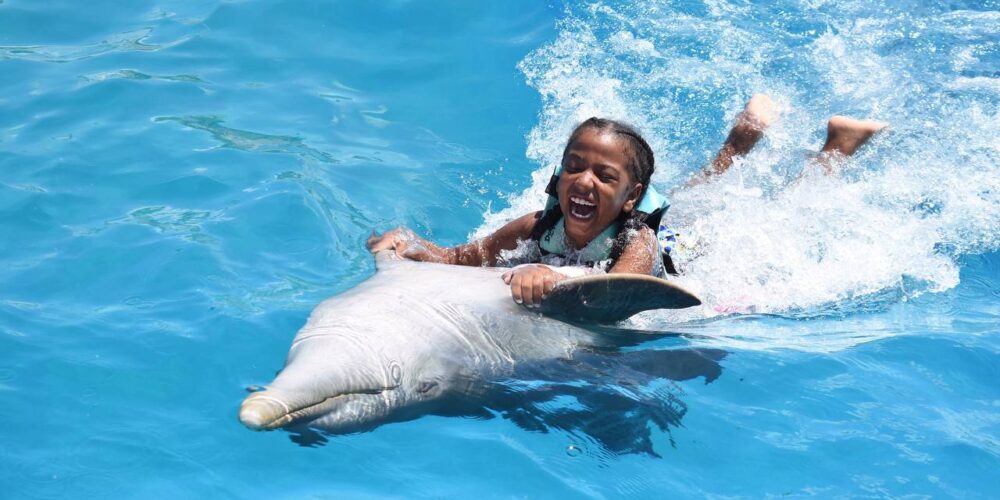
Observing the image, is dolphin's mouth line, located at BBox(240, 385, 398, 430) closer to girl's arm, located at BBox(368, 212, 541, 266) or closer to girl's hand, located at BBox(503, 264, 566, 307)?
girl's hand, located at BBox(503, 264, 566, 307)

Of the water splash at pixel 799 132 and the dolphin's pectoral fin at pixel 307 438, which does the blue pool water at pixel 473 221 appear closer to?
the water splash at pixel 799 132

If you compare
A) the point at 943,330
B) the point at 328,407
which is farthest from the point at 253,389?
the point at 943,330

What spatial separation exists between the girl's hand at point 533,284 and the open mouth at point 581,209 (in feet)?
2.20

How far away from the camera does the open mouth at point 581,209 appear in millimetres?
5290

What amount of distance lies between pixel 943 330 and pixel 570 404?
8.04 ft

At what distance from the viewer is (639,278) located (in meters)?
4.27

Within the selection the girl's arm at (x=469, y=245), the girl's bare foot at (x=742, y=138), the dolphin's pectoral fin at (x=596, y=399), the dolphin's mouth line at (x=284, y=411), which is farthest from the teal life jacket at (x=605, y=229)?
the girl's bare foot at (x=742, y=138)

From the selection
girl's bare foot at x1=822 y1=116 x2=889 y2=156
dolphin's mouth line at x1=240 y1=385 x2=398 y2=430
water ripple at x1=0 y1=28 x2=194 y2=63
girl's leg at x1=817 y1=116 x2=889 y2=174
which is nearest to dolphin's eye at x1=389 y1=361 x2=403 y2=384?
dolphin's mouth line at x1=240 y1=385 x2=398 y2=430

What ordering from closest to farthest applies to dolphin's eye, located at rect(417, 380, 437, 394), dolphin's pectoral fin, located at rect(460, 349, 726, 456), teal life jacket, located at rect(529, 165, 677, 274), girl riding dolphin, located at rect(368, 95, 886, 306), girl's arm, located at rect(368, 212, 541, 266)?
1. dolphin's eye, located at rect(417, 380, 437, 394)
2. dolphin's pectoral fin, located at rect(460, 349, 726, 456)
3. girl riding dolphin, located at rect(368, 95, 886, 306)
4. teal life jacket, located at rect(529, 165, 677, 274)
5. girl's arm, located at rect(368, 212, 541, 266)

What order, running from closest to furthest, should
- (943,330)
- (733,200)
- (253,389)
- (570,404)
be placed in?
(253,389), (570,404), (943,330), (733,200)

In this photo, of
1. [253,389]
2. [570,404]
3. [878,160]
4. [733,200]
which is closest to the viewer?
[253,389]

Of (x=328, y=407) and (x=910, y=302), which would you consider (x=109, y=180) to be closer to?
(x=328, y=407)

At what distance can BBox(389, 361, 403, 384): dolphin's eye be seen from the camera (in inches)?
168

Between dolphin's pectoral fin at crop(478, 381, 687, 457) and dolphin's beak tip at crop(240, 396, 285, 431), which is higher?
dolphin's pectoral fin at crop(478, 381, 687, 457)
